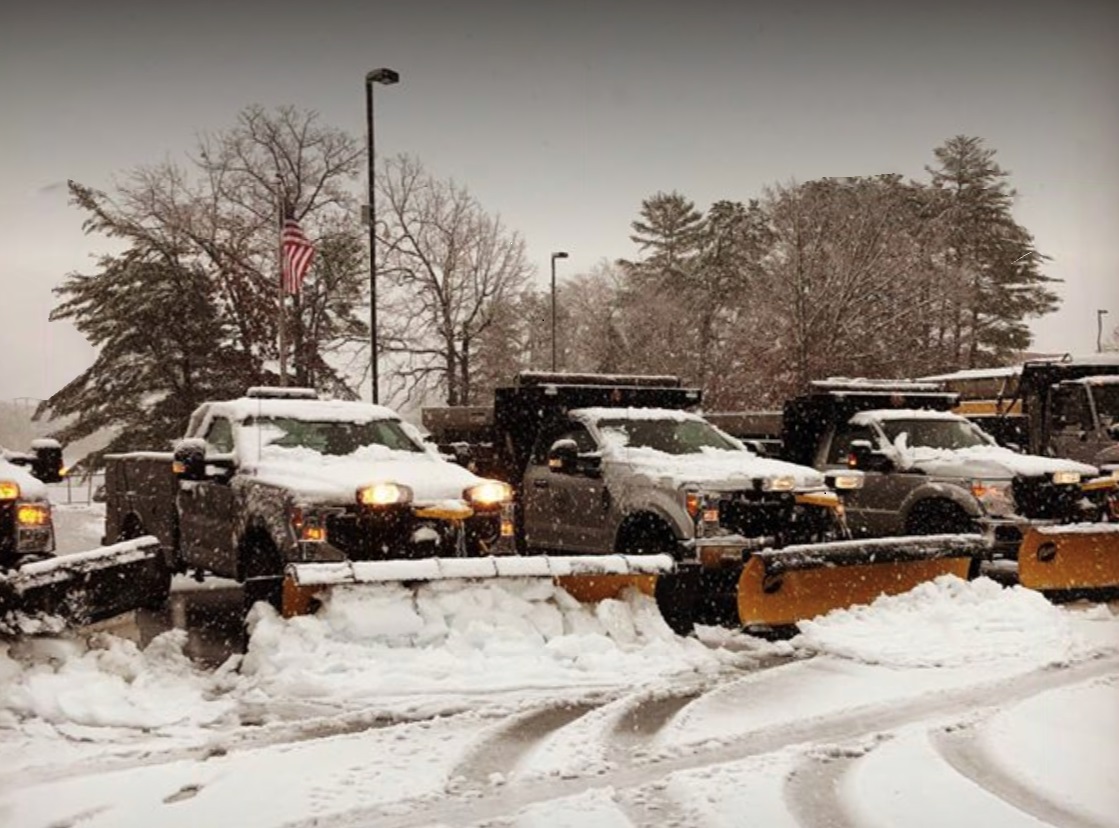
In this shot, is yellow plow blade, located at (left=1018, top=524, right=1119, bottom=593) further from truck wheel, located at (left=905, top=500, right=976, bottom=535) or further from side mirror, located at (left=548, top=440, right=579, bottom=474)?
side mirror, located at (left=548, top=440, right=579, bottom=474)

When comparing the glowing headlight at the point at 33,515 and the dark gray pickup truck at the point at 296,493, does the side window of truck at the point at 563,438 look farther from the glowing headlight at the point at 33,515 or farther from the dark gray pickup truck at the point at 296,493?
the glowing headlight at the point at 33,515

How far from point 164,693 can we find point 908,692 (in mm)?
4440

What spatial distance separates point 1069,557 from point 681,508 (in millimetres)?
3835

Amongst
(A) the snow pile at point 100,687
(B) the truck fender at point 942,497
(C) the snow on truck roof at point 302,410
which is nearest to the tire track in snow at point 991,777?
(A) the snow pile at point 100,687

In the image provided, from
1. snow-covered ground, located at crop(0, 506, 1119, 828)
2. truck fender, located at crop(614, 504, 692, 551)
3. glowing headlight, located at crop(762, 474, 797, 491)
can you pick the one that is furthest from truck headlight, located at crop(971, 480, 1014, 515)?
truck fender, located at crop(614, 504, 692, 551)

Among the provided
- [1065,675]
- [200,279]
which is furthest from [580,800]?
[200,279]

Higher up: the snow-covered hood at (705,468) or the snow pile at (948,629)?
the snow-covered hood at (705,468)

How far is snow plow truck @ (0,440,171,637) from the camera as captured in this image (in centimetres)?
650

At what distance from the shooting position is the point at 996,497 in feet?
37.3

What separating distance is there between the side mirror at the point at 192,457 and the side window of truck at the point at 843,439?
725 centimetres

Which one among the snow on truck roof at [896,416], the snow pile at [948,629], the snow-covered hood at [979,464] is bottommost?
the snow pile at [948,629]

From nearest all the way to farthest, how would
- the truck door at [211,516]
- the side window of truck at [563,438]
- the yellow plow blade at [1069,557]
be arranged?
1. the truck door at [211,516]
2. the yellow plow blade at [1069,557]
3. the side window of truck at [563,438]

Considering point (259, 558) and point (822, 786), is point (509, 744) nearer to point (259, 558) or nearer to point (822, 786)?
point (822, 786)

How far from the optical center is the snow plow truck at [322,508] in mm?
7406
